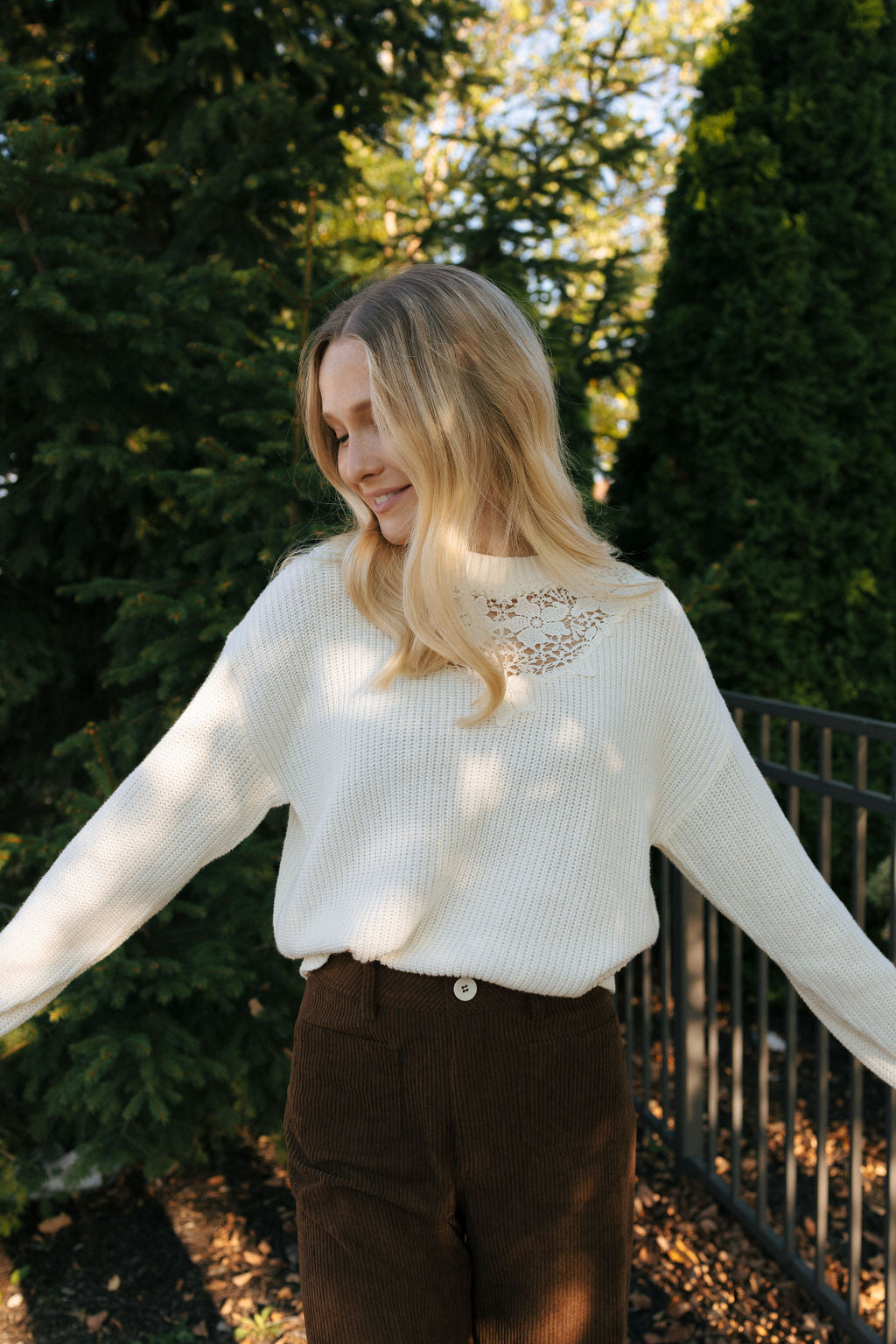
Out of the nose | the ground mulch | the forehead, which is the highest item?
the forehead

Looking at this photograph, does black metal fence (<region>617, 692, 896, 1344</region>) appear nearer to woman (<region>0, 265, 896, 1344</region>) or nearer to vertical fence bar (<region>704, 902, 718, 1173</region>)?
vertical fence bar (<region>704, 902, 718, 1173</region>)

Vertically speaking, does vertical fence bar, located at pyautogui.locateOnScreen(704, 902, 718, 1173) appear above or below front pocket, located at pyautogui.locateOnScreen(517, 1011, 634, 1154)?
below

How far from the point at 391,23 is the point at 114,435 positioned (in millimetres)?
1996

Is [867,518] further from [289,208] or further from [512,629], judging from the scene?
[512,629]

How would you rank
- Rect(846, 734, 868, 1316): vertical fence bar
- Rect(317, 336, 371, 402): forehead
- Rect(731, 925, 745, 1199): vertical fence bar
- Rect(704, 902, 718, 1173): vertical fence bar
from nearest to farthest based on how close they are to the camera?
Rect(317, 336, 371, 402): forehead → Rect(846, 734, 868, 1316): vertical fence bar → Rect(731, 925, 745, 1199): vertical fence bar → Rect(704, 902, 718, 1173): vertical fence bar

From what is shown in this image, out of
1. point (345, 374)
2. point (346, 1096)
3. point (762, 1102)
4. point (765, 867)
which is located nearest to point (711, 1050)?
point (762, 1102)

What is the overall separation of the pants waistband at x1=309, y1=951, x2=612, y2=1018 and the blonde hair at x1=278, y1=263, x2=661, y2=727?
0.36 m

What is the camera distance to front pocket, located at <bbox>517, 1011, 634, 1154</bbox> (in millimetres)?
1417

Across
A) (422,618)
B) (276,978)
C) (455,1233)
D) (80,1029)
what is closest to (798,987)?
(455,1233)

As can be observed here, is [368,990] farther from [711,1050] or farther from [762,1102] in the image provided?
[711,1050]

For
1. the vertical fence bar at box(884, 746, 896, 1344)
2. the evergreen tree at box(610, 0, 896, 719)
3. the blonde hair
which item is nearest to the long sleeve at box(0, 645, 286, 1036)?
the blonde hair

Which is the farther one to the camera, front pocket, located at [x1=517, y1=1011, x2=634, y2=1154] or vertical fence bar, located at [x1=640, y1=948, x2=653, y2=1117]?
vertical fence bar, located at [x1=640, y1=948, x2=653, y2=1117]

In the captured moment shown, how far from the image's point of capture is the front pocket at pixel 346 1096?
55.0 inches

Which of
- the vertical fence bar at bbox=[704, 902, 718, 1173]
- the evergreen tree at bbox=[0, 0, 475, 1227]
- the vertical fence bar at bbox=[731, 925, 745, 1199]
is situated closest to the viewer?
the evergreen tree at bbox=[0, 0, 475, 1227]
